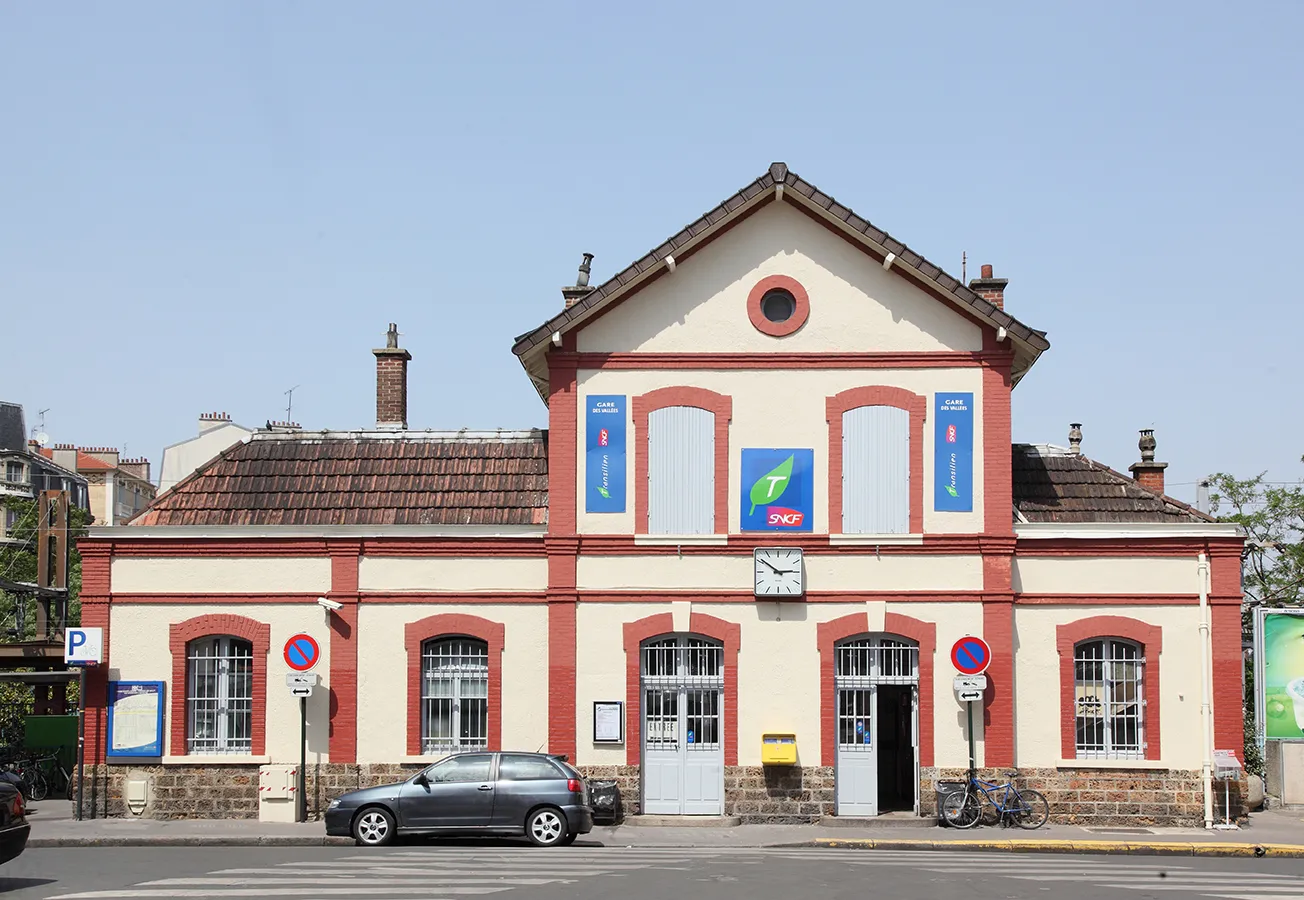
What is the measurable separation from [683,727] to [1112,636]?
7156mm

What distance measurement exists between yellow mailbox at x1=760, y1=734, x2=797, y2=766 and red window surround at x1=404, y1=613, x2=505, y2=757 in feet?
14.2

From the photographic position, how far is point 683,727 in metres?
23.7

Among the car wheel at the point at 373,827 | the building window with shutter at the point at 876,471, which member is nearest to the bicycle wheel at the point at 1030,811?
the building window with shutter at the point at 876,471

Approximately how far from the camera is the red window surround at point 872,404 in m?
23.8

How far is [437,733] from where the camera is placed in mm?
24031

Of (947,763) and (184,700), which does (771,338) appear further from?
(184,700)

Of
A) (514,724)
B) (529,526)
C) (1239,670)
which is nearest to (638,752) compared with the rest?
(514,724)

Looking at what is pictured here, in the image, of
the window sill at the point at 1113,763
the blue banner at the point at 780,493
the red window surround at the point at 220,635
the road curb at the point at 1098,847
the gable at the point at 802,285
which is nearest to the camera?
the road curb at the point at 1098,847

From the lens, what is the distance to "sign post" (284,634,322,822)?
23281 millimetres

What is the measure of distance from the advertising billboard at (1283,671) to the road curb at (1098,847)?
230 inches

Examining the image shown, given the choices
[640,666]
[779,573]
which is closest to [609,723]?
[640,666]

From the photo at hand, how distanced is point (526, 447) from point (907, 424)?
662cm

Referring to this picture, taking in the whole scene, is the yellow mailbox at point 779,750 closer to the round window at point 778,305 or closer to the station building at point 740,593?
the station building at point 740,593

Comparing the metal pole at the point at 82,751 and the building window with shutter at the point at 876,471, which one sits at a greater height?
the building window with shutter at the point at 876,471
